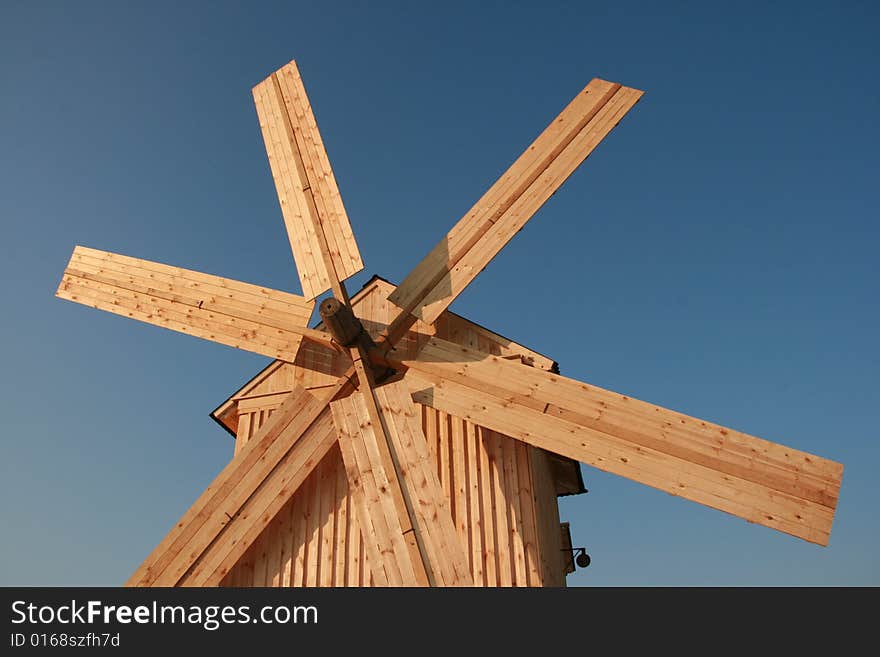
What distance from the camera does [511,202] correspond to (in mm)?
7254

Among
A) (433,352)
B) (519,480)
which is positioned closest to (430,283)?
(433,352)

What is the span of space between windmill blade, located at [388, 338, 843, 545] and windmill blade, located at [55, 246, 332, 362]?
1.58 m

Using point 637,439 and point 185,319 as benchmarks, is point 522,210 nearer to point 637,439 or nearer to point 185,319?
point 637,439

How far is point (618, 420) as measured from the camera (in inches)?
236

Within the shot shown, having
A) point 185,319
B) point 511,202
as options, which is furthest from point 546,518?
point 185,319

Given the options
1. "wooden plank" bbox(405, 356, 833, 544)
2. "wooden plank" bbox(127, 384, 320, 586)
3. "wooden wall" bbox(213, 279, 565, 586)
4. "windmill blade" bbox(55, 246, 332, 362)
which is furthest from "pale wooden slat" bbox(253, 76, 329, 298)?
"wooden plank" bbox(405, 356, 833, 544)

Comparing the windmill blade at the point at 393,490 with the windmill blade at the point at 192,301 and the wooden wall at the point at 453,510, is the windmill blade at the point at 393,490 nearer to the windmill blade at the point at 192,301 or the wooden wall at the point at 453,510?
the wooden wall at the point at 453,510

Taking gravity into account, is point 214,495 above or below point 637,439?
above

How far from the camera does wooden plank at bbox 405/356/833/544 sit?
5.26 m

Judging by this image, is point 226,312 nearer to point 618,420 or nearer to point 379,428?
point 379,428

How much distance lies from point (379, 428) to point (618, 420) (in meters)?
2.23

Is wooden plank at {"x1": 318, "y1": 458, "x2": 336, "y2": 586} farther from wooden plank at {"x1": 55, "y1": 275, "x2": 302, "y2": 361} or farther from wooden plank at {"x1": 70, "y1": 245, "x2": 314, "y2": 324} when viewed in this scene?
wooden plank at {"x1": 70, "y1": 245, "x2": 314, "y2": 324}

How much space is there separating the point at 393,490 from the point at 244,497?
1720 mm

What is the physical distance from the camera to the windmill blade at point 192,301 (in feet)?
24.4
